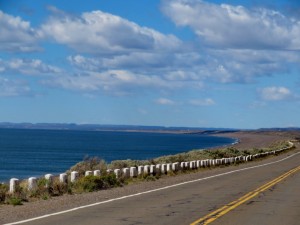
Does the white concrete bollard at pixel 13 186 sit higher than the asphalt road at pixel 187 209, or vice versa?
the white concrete bollard at pixel 13 186

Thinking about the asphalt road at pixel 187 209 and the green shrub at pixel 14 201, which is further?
the green shrub at pixel 14 201

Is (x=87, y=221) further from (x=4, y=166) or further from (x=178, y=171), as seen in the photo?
(x=4, y=166)

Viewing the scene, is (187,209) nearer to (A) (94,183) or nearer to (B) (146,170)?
(A) (94,183)

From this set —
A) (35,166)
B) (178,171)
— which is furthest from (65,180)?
(35,166)

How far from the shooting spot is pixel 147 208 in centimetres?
1625

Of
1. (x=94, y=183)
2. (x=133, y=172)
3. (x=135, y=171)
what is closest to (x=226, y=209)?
(x=94, y=183)

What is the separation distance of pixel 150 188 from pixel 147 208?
695cm

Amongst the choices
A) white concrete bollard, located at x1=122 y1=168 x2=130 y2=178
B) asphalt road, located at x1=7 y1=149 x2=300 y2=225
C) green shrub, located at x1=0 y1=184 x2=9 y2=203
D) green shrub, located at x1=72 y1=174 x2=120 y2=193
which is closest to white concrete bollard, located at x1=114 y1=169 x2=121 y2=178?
white concrete bollard, located at x1=122 y1=168 x2=130 y2=178

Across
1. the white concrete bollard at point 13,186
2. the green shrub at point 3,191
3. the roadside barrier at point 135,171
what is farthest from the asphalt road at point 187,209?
the white concrete bollard at point 13,186

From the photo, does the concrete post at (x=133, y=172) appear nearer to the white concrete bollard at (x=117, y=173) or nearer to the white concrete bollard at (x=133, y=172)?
the white concrete bollard at (x=133, y=172)

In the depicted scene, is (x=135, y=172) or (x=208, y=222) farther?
(x=135, y=172)

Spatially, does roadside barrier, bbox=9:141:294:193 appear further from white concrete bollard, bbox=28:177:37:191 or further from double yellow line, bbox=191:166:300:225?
double yellow line, bbox=191:166:300:225

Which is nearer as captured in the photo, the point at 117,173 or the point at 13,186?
the point at 13,186

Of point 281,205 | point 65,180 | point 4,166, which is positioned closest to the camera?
point 281,205
